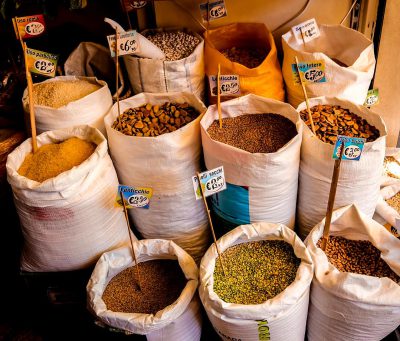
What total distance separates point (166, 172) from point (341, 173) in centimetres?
61

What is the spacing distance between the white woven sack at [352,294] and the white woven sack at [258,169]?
18cm

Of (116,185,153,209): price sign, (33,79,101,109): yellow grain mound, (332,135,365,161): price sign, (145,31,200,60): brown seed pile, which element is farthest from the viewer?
(145,31,200,60): brown seed pile

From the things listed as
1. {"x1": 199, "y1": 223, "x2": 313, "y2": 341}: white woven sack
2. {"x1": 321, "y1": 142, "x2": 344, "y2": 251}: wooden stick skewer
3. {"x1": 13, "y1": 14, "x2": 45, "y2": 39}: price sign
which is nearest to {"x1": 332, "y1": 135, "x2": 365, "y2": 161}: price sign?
{"x1": 321, "y1": 142, "x2": 344, "y2": 251}: wooden stick skewer

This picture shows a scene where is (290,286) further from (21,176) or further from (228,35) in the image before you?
(228,35)

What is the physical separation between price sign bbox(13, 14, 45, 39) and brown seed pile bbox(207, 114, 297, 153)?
744 millimetres

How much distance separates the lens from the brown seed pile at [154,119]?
1545 millimetres

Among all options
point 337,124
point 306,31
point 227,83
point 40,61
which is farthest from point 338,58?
point 40,61

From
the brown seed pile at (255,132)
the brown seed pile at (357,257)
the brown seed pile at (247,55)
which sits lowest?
the brown seed pile at (357,257)

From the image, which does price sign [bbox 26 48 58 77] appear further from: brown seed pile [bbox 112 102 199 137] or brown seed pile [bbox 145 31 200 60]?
brown seed pile [bbox 145 31 200 60]

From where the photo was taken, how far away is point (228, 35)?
1975mm

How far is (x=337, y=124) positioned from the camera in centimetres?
149

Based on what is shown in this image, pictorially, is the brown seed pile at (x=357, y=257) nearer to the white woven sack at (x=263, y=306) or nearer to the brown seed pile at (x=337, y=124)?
the white woven sack at (x=263, y=306)

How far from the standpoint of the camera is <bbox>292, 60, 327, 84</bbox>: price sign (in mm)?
1474

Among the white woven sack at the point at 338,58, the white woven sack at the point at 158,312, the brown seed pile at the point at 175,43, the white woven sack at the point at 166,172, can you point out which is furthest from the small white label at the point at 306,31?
the white woven sack at the point at 158,312
